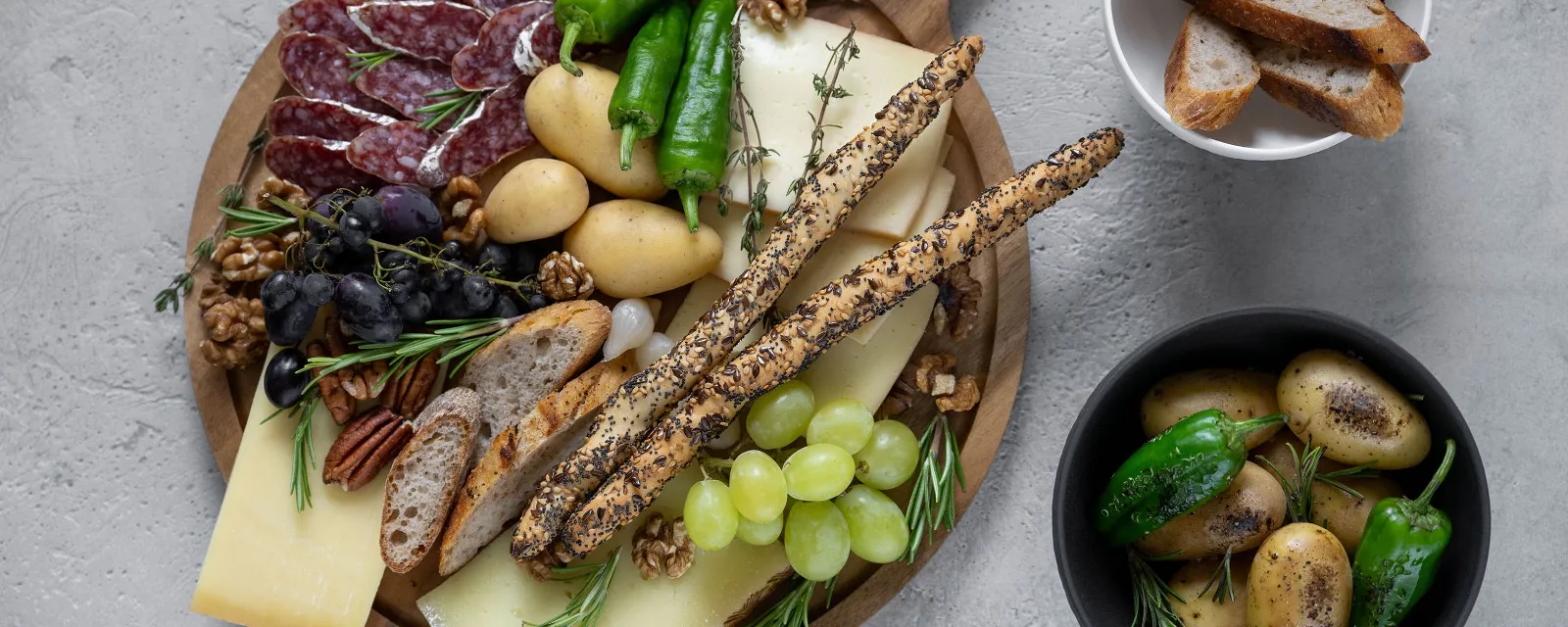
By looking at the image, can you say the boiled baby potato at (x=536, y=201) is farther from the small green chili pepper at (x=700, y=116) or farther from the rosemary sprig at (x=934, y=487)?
the rosemary sprig at (x=934, y=487)

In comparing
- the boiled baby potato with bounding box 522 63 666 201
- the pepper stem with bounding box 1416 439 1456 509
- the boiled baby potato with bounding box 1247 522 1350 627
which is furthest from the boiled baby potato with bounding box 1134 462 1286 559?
the boiled baby potato with bounding box 522 63 666 201

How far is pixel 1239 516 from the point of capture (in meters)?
1.34

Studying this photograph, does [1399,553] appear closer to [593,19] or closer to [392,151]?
[593,19]

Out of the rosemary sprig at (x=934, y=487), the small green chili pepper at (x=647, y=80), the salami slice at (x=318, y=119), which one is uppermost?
the small green chili pepper at (x=647, y=80)

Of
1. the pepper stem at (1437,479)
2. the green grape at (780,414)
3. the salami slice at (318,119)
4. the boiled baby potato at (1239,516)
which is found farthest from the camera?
the salami slice at (318,119)

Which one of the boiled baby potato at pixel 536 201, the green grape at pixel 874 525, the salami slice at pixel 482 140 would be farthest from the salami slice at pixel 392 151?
the green grape at pixel 874 525

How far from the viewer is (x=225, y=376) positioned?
5.25 feet

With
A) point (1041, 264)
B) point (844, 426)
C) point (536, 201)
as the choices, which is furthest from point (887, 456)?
point (536, 201)

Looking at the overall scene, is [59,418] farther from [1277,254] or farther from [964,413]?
[1277,254]

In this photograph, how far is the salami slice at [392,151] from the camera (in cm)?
153

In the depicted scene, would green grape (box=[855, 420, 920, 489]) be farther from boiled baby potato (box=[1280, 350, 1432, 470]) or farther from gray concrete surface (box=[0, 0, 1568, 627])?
boiled baby potato (box=[1280, 350, 1432, 470])

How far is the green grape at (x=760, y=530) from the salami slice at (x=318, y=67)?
88 cm

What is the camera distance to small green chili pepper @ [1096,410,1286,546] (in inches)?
50.1

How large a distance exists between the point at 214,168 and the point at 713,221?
0.78 m
